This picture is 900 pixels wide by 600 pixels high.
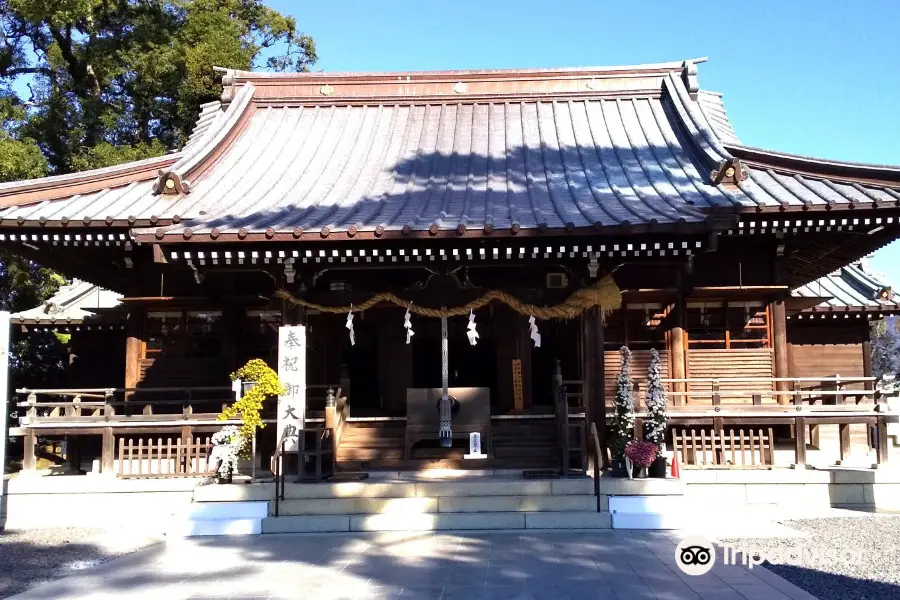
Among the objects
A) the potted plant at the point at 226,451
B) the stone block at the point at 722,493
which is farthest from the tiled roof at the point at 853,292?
the potted plant at the point at 226,451

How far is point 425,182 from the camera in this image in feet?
44.1

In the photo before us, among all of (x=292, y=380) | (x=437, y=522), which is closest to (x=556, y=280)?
(x=437, y=522)

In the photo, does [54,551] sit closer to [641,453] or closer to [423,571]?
[423,571]

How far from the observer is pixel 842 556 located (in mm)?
7953

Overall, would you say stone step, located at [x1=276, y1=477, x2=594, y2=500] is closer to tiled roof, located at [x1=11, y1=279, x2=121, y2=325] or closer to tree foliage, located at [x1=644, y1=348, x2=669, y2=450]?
tree foliage, located at [x1=644, y1=348, x2=669, y2=450]

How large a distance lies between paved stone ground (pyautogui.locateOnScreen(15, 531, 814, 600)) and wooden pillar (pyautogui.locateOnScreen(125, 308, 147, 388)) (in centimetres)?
478

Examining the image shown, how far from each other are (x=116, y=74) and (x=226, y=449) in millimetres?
16918

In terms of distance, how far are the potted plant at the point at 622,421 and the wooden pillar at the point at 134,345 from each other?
8.28 metres

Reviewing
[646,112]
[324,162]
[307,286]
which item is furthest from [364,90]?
[307,286]

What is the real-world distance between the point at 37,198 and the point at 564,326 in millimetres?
10010

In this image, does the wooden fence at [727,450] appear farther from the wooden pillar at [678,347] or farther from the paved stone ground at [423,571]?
the paved stone ground at [423,571]

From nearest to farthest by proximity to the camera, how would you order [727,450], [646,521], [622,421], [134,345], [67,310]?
1. [646,521]
2. [622,421]
3. [727,450]
4. [134,345]
5. [67,310]

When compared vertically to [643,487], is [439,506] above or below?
below

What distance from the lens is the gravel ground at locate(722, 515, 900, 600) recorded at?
6688 millimetres
